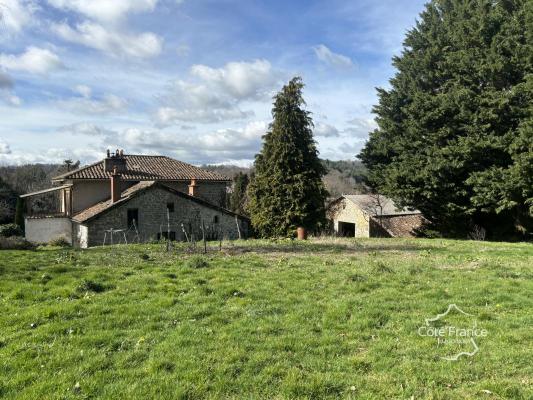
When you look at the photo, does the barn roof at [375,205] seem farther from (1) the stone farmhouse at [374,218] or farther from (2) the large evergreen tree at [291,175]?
(2) the large evergreen tree at [291,175]

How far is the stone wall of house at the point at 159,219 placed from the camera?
26.7 m

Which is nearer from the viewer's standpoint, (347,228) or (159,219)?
(159,219)

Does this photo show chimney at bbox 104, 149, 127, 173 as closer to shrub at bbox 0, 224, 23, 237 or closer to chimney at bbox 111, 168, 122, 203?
chimney at bbox 111, 168, 122, 203

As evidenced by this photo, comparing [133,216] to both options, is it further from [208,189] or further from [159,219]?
[208,189]

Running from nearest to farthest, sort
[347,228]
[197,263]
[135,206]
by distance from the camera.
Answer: [197,263]
[135,206]
[347,228]

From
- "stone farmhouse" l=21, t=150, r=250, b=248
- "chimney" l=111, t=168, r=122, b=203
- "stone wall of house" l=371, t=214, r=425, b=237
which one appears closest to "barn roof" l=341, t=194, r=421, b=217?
"stone wall of house" l=371, t=214, r=425, b=237

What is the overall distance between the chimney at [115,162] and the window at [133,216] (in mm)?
6923

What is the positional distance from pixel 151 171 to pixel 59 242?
979 cm

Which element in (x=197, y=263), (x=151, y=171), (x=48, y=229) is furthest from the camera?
(x=151, y=171)

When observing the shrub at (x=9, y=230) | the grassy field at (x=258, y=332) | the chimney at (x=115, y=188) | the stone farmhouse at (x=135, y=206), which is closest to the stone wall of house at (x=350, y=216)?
the stone farmhouse at (x=135, y=206)

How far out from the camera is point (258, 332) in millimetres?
5820

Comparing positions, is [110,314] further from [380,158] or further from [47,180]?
[47,180]

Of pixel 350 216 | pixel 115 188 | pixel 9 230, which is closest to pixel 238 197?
pixel 350 216

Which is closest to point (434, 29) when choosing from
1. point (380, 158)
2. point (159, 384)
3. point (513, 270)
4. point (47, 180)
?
point (380, 158)
